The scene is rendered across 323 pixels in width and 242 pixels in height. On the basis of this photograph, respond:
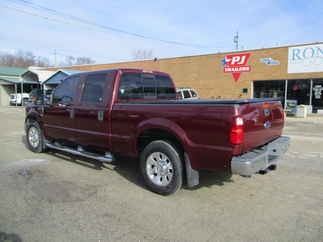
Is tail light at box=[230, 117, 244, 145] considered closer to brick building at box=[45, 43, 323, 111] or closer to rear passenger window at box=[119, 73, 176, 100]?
rear passenger window at box=[119, 73, 176, 100]

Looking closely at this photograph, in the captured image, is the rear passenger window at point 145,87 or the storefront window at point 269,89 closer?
the rear passenger window at point 145,87

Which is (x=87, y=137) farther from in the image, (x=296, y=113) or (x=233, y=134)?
(x=296, y=113)

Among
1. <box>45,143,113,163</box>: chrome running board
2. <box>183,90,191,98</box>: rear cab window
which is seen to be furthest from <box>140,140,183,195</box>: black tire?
<box>183,90,191,98</box>: rear cab window

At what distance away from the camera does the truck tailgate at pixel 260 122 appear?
3411 millimetres

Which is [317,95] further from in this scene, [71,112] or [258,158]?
[71,112]

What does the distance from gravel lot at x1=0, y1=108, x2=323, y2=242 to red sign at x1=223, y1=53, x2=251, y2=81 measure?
1642 centimetres

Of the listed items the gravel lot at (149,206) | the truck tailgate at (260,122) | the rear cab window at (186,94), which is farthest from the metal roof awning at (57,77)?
the truck tailgate at (260,122)

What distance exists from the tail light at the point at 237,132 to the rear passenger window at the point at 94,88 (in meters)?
2.62

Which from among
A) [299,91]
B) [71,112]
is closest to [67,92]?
[71,112]

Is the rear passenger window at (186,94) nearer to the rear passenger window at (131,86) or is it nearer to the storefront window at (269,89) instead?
the storefront window at (269,89)

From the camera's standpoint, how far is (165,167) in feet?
13.3

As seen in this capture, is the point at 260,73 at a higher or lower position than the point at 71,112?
higher

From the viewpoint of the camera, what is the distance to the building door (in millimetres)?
18123

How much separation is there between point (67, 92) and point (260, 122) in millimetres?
4059
